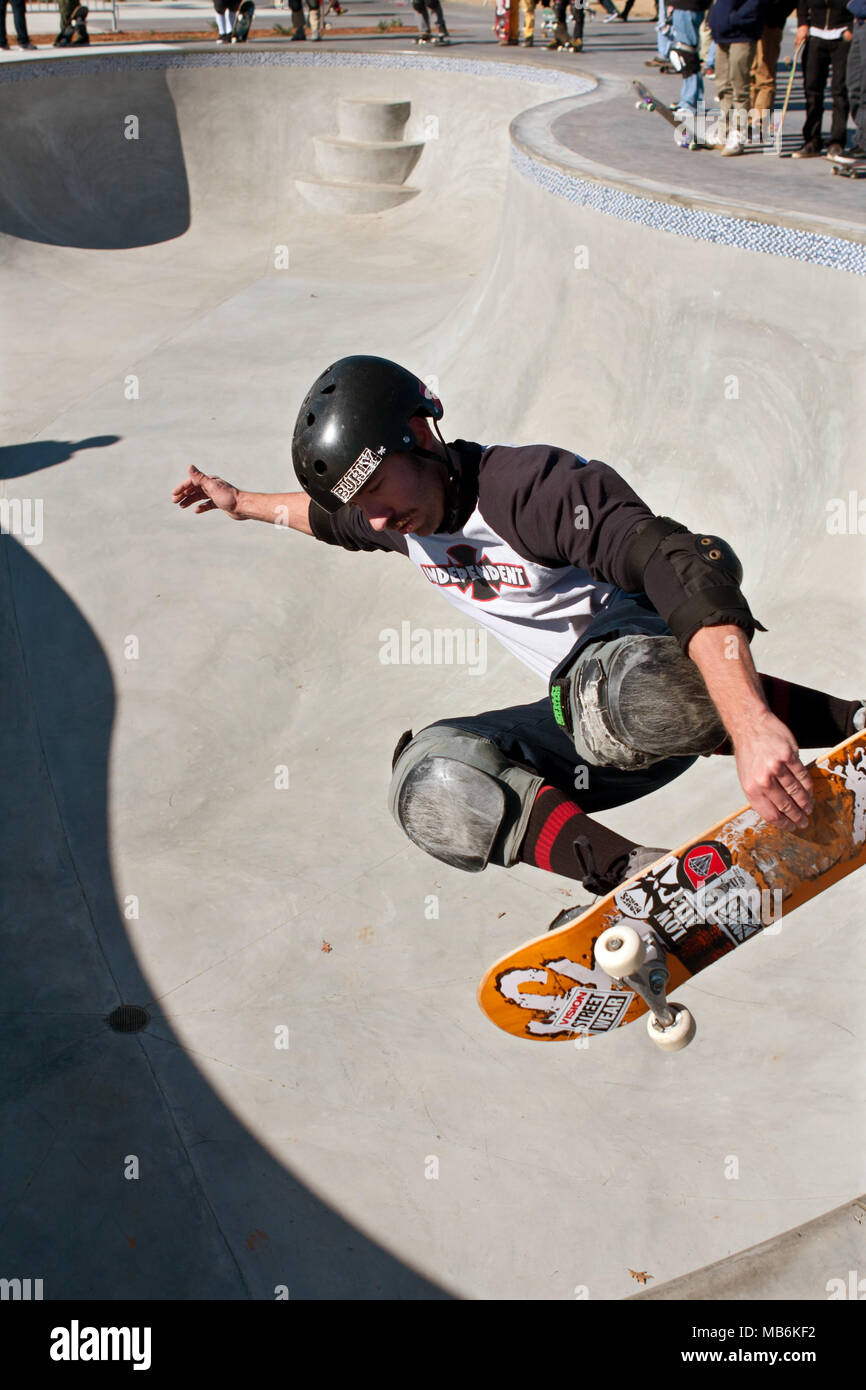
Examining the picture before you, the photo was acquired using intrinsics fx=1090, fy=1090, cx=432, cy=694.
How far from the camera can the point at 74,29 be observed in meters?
19.5

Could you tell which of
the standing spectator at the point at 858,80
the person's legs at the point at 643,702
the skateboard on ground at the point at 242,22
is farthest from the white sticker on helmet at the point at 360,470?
the skateboard on ground at the point at 242,22

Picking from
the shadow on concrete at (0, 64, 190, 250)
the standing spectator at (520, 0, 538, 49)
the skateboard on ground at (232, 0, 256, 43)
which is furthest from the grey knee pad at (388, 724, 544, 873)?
the standing spectator at (520, 0, 538, 49)

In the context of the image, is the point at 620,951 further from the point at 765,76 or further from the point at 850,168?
the point at 765,76

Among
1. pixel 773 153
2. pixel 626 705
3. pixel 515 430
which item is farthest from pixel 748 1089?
pixel 773 153

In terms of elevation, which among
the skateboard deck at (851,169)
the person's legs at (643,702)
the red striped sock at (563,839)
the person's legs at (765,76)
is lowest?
the red striped sock at (563,839)

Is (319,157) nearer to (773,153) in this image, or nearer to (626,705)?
(773,153)

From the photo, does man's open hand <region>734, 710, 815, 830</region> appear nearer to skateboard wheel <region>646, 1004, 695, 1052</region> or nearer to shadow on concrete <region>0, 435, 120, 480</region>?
skateboard wheel <region>646, 1004, 695, 1052</region>

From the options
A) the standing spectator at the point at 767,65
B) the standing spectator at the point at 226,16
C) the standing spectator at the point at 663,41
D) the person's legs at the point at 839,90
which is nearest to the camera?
the person's legs at the point at 839,90

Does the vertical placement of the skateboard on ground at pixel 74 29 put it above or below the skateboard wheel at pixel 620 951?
above

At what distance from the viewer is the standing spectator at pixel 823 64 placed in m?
9.71

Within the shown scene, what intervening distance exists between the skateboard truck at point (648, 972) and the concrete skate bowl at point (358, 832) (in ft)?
4.61

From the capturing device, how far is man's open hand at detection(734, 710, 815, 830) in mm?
2400

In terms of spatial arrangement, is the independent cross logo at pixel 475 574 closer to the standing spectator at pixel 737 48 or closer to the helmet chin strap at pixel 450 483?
the helmet chin strap at pixel 450 483

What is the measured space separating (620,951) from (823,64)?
10.3m
